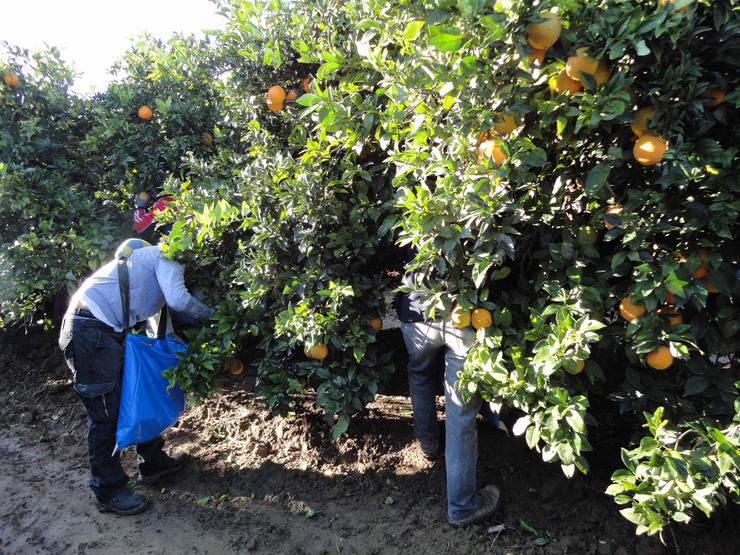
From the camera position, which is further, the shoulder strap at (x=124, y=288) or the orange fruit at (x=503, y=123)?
the shoulder strap at (x=124, y=288)

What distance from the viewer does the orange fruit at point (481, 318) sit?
6.99ft

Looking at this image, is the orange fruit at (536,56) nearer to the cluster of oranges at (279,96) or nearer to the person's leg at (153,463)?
the cluster of oranges at (279,96)

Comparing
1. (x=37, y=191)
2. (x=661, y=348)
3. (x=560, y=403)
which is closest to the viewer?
(x=661, y=348)

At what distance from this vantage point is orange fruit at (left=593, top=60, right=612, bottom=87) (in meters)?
1.60

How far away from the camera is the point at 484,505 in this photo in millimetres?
2566

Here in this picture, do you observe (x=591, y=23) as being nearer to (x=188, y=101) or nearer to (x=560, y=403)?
(x=560, y=403)

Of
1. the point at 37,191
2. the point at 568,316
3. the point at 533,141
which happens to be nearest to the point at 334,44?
the point at 533,141

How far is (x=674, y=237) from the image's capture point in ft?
5.90

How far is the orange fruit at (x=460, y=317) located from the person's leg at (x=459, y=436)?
18cm

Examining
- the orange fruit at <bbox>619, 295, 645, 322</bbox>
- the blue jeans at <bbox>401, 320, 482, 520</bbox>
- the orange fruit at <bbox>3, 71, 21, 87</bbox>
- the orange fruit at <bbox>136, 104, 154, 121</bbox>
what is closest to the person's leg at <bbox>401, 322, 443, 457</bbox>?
the blue jeans at <bbox>401, 320, 482, 520</bbox>

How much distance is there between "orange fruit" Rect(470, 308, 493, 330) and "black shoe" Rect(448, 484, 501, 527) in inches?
39.2

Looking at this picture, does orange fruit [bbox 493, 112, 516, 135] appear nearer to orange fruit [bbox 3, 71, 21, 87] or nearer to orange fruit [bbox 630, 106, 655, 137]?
orange fruit [bbox 630, 106, 655, 137]

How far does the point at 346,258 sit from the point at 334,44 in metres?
1.15

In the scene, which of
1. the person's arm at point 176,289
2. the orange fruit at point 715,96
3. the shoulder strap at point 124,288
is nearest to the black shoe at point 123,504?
the shoulder strap at point 124,288
